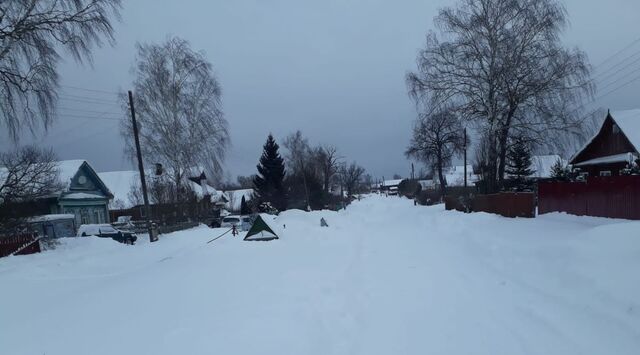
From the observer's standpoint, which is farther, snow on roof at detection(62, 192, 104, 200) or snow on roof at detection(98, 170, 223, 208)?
snow on roof at detection(98, 170, 223, 208)

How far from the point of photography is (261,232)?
62.9ft

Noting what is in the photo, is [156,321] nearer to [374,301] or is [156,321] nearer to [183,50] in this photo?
[374,301]

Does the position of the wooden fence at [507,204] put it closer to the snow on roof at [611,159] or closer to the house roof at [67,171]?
the snow on roof at [611,159]

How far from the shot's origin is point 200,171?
40344 mm

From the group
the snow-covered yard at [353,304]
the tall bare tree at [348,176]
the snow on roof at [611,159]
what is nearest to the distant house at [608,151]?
the snow on roof at [611,159]

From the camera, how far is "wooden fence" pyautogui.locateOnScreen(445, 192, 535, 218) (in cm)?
2297

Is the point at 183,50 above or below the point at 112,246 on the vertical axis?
above

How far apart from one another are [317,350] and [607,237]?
7449 millimetres

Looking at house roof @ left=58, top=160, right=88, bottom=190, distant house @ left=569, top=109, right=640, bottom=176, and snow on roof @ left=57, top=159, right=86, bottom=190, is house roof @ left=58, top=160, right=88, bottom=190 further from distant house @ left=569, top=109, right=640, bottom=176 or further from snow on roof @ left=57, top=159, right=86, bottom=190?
distant house @ left=569, top=109, right=640, bottom=176

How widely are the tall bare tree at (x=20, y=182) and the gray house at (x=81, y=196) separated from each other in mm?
12744

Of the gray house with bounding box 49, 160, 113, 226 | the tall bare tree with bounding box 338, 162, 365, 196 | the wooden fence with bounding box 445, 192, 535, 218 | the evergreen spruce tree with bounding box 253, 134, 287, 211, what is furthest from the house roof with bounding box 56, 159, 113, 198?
the tall bare tree with bounding box 338, 162, 365, 196

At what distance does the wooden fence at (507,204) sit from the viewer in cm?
2297

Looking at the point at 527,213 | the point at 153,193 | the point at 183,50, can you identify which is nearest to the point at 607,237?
the point at 527,213

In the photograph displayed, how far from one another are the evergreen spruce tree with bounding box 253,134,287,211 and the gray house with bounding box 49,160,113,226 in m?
18.0
